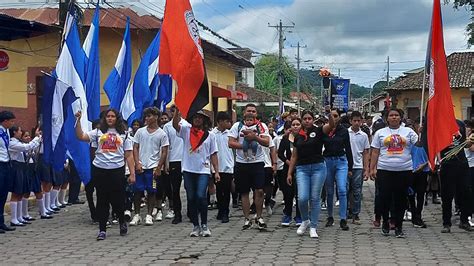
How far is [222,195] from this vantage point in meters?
11.0

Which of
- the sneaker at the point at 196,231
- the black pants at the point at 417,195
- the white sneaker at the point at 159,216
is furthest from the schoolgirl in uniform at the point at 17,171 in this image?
the black pants at the point at 417,195

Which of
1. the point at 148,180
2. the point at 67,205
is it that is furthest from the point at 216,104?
the point at 148,180

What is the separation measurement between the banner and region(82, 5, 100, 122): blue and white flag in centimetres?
1144

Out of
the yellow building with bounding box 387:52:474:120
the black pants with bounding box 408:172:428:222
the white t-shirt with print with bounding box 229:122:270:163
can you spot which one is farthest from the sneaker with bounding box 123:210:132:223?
the yellow building with bounding box 387:52:474:120

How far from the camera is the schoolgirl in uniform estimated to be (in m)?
10.2

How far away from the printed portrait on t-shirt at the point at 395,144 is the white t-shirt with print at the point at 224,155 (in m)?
3.14

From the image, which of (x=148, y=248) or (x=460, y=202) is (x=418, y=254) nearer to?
(x=460, y=202)

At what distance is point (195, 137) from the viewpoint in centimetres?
933

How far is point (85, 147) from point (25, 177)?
4.38 ft

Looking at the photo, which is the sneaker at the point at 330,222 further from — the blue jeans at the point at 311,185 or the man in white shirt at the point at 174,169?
the man in white shirt at the point at 174,169

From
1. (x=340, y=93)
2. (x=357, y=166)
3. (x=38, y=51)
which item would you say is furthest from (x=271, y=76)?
(x=357, y=166)

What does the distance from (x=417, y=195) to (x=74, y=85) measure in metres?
6.05

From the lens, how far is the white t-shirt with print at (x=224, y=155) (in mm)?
11234

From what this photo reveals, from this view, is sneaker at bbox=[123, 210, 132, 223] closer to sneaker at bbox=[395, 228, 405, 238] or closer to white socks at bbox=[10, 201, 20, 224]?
white socks at bbox=[10, 201, 20, 224]
